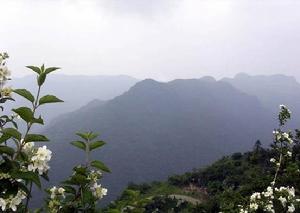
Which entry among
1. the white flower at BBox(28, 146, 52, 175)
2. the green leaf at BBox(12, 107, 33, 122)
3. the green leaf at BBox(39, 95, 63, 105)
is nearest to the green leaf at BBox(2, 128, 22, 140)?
the green leaf at BBox(12, 107, 33, 122)

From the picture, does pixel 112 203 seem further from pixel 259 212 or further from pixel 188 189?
pixel 188 189

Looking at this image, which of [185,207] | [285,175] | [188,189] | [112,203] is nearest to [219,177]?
[188,189]

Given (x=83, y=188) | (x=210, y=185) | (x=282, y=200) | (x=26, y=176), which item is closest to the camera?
(x=26, y=176)

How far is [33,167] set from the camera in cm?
297

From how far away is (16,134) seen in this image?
2838mm

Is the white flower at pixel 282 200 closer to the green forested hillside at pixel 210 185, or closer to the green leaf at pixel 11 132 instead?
the green leaf at pixel 11 132

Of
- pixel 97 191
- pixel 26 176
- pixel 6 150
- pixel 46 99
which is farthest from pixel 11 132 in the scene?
pixel 97 191

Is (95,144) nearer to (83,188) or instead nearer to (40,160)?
(83,188)

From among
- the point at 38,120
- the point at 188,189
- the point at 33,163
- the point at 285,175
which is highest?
the point at 38,120

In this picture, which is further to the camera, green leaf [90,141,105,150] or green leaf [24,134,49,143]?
green leaf [90,141,105,150]

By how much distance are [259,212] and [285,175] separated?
0.97 meters

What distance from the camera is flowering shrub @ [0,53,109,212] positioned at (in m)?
2.77

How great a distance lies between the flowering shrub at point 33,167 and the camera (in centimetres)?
277

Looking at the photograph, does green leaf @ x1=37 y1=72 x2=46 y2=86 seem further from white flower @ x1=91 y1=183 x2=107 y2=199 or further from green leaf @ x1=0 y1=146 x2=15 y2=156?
white flower @ x1=91 y1=183 x2=107 y2=199
